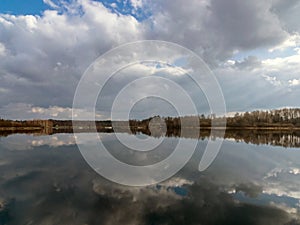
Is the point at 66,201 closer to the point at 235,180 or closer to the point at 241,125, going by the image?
the point at 235,180

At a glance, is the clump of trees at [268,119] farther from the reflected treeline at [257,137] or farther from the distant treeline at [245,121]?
the reflected treeline at [257,137]

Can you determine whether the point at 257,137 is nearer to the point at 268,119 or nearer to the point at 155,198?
the point at 155,198

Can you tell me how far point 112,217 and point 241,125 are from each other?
11767 cm

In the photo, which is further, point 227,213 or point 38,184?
point 38,184

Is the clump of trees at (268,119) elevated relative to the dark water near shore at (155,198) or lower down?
elevated

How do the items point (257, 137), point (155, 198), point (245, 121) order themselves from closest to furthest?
point (155, 198)
point (257, 137)
point (245, 121)

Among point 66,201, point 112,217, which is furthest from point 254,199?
point 66,201

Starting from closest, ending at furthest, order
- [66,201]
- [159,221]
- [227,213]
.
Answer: [159,221], [227,213], [66,201]

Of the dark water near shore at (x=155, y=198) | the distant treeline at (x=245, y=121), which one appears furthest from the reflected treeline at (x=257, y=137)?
the distant treeline at (x=245, y=121)

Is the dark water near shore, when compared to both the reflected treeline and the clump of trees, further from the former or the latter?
the clump of trees

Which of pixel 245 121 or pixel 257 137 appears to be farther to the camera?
pixel 245 121

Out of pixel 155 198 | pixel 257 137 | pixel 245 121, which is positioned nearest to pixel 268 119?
pixel 245 121

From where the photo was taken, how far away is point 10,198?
1050 centimetres

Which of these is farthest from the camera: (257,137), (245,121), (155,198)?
(245,121)
